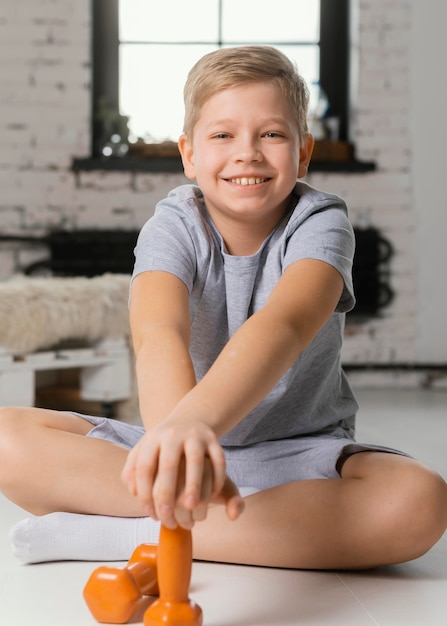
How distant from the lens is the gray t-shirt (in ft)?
3.74

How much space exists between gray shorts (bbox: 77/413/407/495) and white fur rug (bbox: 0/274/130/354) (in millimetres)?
1036

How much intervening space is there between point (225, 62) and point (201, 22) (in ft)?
8.09

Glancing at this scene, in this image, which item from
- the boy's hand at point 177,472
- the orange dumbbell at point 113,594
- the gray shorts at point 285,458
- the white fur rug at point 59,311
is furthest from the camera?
the white fur rug at point 59,311

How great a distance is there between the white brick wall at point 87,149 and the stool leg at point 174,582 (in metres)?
2.64

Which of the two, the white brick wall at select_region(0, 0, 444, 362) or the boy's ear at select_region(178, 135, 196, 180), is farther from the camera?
the white brick wall at select_region(0, 0, 444, 362)

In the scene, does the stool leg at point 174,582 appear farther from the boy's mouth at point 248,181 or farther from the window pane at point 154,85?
the window pane at point 154,85

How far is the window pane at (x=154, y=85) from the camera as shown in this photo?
347 cm

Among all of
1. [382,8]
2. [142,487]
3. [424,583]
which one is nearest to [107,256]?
[382,8]

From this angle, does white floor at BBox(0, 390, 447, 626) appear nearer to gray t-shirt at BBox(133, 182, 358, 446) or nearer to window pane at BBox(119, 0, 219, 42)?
gray t-shirt at BBox(133, 182, 358, 446)

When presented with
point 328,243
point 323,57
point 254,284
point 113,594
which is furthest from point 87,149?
point 113,594

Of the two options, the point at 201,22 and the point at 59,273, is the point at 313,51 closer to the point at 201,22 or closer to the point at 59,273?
the point at 201,22

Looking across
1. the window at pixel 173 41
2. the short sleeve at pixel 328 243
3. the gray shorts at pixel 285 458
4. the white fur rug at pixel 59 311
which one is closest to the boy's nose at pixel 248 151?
the short sleeve at pixel 328 243

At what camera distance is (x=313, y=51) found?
354 cm

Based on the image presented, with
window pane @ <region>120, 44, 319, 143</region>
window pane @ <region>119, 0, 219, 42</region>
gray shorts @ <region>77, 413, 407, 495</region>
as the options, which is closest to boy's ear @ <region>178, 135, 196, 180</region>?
gray shorts @ <region>77, 413, 407, 495</region>
